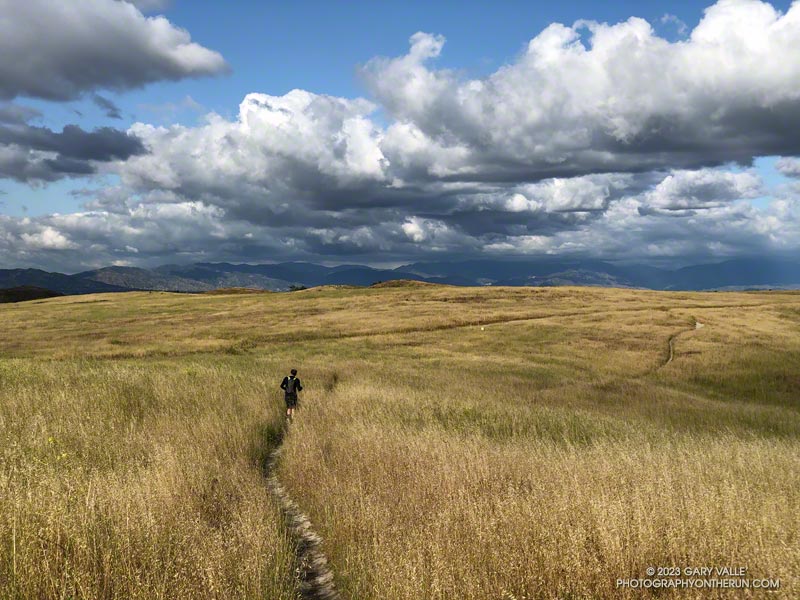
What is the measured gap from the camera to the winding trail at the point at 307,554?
6555mm

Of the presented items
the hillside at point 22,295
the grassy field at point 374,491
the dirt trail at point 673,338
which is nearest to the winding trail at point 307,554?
the grassy field at point 374,491

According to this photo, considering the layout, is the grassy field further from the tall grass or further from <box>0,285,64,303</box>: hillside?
<box>0,285,64,303</box>: hillside

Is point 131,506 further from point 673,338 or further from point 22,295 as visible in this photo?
point 22,295

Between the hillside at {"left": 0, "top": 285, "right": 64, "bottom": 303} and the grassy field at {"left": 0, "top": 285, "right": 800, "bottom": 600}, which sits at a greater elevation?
the hillside at {"left": 0, "top": 285, "right": 64, "bottom": 303}

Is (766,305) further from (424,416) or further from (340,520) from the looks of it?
(340,520)

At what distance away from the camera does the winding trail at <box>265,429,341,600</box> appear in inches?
258

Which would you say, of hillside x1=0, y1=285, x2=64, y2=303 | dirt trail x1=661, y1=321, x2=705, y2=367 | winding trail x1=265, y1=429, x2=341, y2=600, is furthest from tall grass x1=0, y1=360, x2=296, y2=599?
hillside x1=0, y1=285, x2=64, y2=303

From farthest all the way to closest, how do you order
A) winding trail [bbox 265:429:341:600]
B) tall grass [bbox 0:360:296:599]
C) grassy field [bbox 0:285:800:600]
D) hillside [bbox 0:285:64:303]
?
hillside [bbox 0:285:64:303] → winding trail [bbox 265:429:341:600] → grassy field [bbox 0:285:800:600] → tall grass [bbox 0:360:296:599]

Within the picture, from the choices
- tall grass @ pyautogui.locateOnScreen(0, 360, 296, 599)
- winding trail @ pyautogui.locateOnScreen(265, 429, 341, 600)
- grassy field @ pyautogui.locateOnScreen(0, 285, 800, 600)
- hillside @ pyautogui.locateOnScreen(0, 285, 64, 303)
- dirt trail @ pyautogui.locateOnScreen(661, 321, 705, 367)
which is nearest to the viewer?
tall grass @ pyautogui.locateOnScreen(0, 360, 296, 599)

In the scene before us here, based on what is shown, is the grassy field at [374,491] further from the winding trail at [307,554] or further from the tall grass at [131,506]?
the winding trail at [307,554]

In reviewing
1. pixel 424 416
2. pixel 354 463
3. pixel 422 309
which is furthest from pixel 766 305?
pixel 354 463

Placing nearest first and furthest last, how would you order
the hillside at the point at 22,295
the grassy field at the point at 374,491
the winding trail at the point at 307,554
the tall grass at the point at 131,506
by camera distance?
the tall grass at the point at 131,506 < the grassy field at the point at 374,491 < the winding trail at the point at 307,554 < the hillside at the point at 22,295

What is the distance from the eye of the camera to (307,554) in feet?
24.4

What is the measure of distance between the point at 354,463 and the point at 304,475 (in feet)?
3.45
